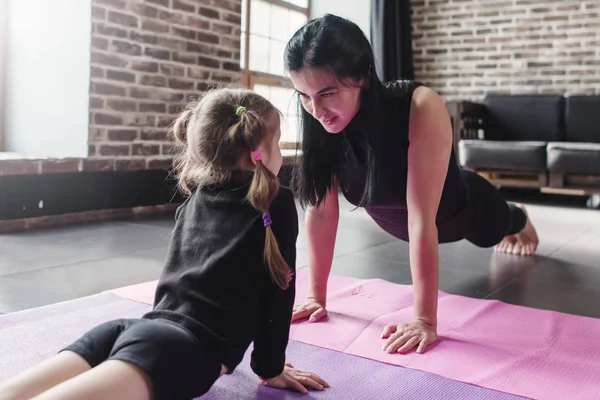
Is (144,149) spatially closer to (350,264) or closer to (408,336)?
(350,264)

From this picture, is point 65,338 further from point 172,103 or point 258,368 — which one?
point 172,103

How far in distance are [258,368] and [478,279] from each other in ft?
4.20

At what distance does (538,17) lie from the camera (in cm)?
545

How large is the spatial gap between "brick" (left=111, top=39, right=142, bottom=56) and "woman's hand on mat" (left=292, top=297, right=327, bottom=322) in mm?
2292

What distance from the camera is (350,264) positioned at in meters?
2.38

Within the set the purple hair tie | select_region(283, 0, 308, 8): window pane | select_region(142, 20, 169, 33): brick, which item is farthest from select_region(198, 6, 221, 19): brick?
the purple hair tie

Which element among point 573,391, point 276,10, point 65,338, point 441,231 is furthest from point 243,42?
point 573,391

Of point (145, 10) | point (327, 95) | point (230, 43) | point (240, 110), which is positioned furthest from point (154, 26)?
point (240, 110)

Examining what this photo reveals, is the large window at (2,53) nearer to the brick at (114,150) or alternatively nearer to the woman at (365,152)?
the brick at (114,150)

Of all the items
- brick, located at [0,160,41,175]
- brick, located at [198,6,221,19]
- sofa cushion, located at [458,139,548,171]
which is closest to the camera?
brick, located at [0,160,41,175]

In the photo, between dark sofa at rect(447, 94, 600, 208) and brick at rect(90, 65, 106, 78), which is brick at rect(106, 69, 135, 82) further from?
dark sofa at rect(447, 94, 600, 208)

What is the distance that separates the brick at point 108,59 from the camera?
3.25 meters

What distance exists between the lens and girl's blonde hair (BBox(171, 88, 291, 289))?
104 centimetres

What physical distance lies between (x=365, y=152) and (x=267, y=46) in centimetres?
360
